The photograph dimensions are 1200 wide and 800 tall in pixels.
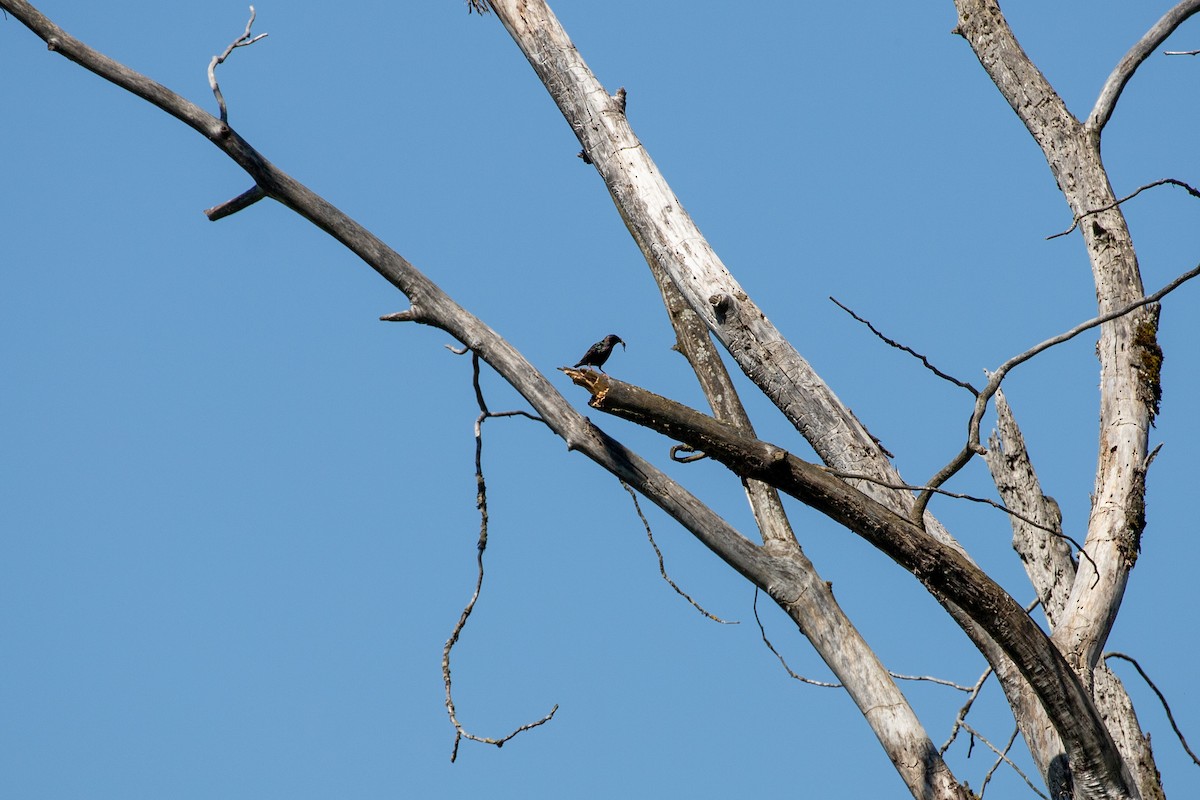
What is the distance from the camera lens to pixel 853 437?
4.89 m

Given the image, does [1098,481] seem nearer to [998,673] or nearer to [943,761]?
[998,673]

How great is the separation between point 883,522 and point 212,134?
301cm

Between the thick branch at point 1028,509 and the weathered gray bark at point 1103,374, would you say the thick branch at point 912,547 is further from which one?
the thick branch at point 1028,509

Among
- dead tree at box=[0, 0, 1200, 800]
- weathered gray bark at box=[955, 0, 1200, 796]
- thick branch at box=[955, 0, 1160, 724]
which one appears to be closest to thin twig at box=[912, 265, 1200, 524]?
dead tree at box=[0, 0, 1200, 800]

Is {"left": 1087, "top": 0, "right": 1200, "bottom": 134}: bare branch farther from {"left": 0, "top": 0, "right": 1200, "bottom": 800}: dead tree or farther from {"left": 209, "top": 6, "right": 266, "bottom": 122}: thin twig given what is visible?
{"left": 209, "top": 6, "right": 266, "bottom": 122}: thin twig

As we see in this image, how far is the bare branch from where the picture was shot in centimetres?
612

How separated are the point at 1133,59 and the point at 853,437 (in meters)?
2.96

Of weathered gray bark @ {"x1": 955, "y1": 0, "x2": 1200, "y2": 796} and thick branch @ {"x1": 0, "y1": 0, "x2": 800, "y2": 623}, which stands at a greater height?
weathered gray bark @ {"x1": 955, "y1": 0, "x2": 1200, "y2": 796}

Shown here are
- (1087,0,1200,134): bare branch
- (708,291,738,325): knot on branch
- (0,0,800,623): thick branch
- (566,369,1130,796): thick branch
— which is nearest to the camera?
(566,369,1130,796): thick branch

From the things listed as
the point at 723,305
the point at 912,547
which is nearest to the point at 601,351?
the point at 723,305

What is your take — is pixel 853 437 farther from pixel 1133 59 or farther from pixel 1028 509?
pixel 1133 59

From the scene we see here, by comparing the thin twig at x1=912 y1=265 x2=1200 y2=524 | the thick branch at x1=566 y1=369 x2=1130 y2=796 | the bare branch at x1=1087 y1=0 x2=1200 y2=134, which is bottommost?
the thick branch at x1=566 y1=369 x2=1130 y2=796

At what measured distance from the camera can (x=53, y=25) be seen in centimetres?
471

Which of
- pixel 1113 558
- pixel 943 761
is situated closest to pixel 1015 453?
pixel 1113 558
